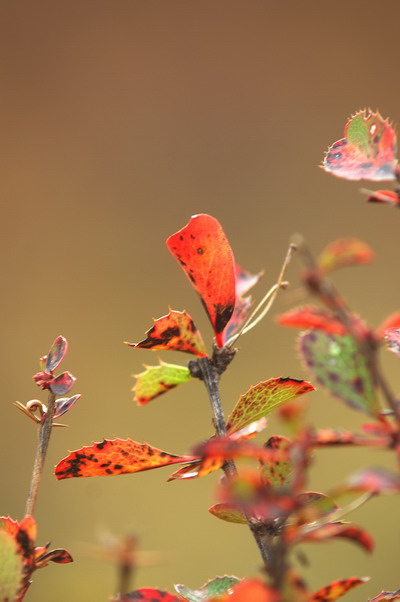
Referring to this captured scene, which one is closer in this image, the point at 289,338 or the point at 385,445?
the point at 385,445

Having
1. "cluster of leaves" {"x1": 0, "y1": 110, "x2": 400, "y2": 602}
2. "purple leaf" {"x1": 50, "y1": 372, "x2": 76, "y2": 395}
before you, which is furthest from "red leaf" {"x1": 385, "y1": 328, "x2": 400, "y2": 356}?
"purple leaf" {"x1": 50, "y1": 372, "x2": 76, "y2": 395}

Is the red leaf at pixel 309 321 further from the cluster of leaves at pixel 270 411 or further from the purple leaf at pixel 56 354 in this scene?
the purple leaf at pixel 56 354

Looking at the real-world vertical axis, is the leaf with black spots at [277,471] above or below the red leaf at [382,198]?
below

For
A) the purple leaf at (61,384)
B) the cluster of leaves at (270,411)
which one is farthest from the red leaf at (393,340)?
the purple leaf at (61,384)

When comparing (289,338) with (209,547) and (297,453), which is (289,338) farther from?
(297,453)

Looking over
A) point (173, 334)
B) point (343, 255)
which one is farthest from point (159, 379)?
point (343, 255)

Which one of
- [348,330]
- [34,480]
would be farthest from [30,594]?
[348,330]

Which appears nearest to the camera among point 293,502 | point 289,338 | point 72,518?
point 293,502
